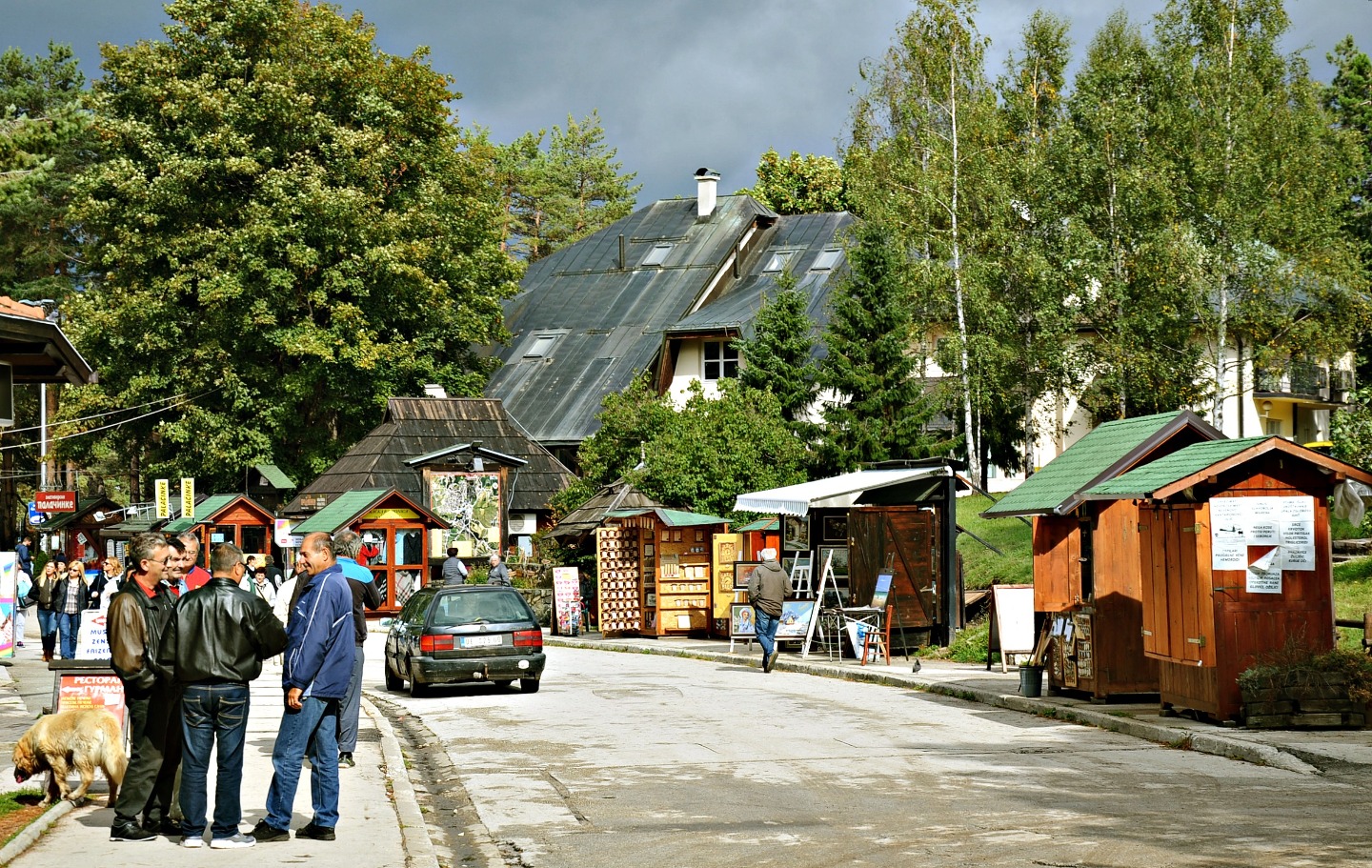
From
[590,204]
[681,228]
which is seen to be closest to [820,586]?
[681,228]

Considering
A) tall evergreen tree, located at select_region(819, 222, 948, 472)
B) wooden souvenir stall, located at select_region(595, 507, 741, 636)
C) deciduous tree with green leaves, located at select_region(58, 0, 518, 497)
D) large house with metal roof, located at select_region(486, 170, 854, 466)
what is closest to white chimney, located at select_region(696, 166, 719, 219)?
large house with metal roof, located at select_region(486, 170, 854, 466)

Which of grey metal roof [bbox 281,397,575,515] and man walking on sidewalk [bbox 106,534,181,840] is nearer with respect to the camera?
man walking on sidewalk [bbox 106,534,181,840]

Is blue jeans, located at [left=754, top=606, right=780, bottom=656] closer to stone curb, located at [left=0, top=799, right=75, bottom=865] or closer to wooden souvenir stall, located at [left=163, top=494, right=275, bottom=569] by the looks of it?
stone curb, located at [left=0, top=799, right=75, bottom=865]

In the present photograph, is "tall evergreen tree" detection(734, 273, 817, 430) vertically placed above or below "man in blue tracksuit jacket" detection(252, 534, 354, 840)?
above

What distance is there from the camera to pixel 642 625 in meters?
35.5

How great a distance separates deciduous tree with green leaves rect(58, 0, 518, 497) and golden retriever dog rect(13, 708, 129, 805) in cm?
3953

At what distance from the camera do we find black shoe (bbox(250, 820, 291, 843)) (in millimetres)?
9875

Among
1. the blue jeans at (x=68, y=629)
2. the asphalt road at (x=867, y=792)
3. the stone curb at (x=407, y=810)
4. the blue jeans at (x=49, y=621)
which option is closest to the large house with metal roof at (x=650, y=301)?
the blue jeans at (x=49, y=621)

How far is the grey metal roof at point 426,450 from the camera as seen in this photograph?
4853 centimetres

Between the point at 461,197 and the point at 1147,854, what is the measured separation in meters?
49.9

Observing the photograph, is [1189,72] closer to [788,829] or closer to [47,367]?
[47,367]

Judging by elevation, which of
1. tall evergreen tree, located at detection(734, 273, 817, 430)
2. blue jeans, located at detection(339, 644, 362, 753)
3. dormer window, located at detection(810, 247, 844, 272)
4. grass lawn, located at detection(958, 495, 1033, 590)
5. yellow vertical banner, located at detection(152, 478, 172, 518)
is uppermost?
dormer window, located at detection(810, 247, 844, 272)

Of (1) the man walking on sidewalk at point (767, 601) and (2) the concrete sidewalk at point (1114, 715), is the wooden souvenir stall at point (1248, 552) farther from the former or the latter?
(1) the man walking on sidewalk at point (767, 601)

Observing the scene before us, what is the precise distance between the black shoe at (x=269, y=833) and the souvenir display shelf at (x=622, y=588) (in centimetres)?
2565
